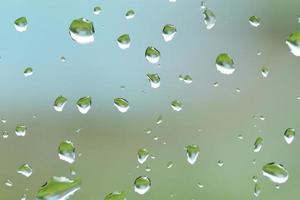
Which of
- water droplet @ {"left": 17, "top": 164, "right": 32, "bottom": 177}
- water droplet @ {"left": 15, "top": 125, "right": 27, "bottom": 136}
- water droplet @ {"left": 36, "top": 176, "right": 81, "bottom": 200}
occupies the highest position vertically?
water droplet @ {"left": 15, "top": 125, "right": 27, "bottom": 136}

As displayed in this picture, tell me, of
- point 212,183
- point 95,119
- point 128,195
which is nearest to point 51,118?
point 95,119

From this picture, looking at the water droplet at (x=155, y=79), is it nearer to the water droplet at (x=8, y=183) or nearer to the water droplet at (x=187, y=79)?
the water droplet at (x=187, y=79)

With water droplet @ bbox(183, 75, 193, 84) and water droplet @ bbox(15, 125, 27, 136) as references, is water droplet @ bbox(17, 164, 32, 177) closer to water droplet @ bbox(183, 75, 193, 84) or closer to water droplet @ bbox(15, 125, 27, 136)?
water droplet @ bbox(15, 125, 27, 136)

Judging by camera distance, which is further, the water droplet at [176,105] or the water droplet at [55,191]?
the water droplet at [176,105]

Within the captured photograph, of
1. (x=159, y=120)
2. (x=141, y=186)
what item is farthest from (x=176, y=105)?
(x=141, y=186)

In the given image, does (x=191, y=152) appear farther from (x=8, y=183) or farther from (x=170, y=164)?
(x=8, y=183)

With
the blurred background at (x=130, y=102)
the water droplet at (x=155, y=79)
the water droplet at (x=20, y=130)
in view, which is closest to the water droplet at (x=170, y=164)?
the blurred background at (x=130, y=102)

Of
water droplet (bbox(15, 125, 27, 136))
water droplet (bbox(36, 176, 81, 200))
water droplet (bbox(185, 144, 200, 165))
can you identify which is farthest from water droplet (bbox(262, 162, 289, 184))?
water droplet (bbox(15, 125, 27, 136))
